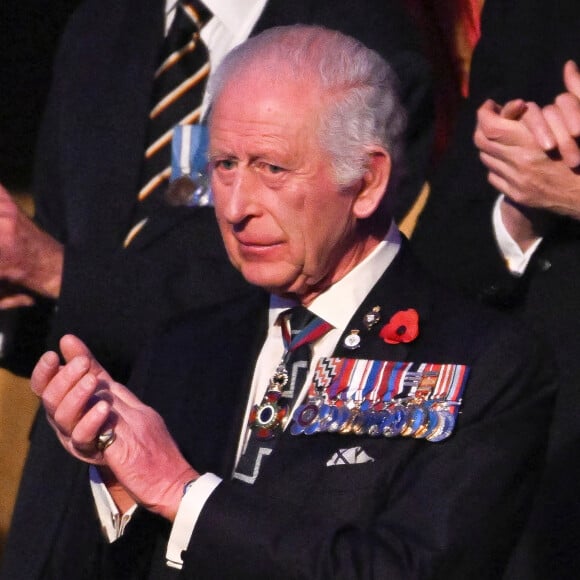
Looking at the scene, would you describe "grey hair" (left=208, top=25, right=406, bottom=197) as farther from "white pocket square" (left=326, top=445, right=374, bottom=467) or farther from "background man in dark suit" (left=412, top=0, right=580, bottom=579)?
"white pocket square" (left=326, top=445, right=374, bottom=467)

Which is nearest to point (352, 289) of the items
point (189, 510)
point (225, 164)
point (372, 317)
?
point (372, 317)

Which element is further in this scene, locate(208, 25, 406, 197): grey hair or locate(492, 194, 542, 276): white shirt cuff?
locate(492, 194, 542, 276): white shirt cuff

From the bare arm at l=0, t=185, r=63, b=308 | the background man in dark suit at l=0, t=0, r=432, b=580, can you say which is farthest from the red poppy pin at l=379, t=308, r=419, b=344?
the bare arm at l=0, t=185, r=63, b=308

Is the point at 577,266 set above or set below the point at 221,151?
below

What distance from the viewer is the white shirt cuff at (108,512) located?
8.60 ft

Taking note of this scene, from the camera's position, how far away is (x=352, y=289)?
270 centimetres

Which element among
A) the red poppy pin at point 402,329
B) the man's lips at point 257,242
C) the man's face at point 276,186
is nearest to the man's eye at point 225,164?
the man's face at point 276,186

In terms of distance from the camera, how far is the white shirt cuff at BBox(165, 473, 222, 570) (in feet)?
7.90

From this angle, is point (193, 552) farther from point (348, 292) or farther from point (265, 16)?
point (265, 16)

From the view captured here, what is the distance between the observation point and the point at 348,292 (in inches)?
106

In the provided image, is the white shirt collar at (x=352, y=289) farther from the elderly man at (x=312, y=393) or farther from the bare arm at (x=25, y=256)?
the bare arm at (x=25, y=256)

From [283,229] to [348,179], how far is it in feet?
0.45

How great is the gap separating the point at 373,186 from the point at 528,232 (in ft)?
1.24

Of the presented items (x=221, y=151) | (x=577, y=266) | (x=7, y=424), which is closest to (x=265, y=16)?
(x=221, y=151)
